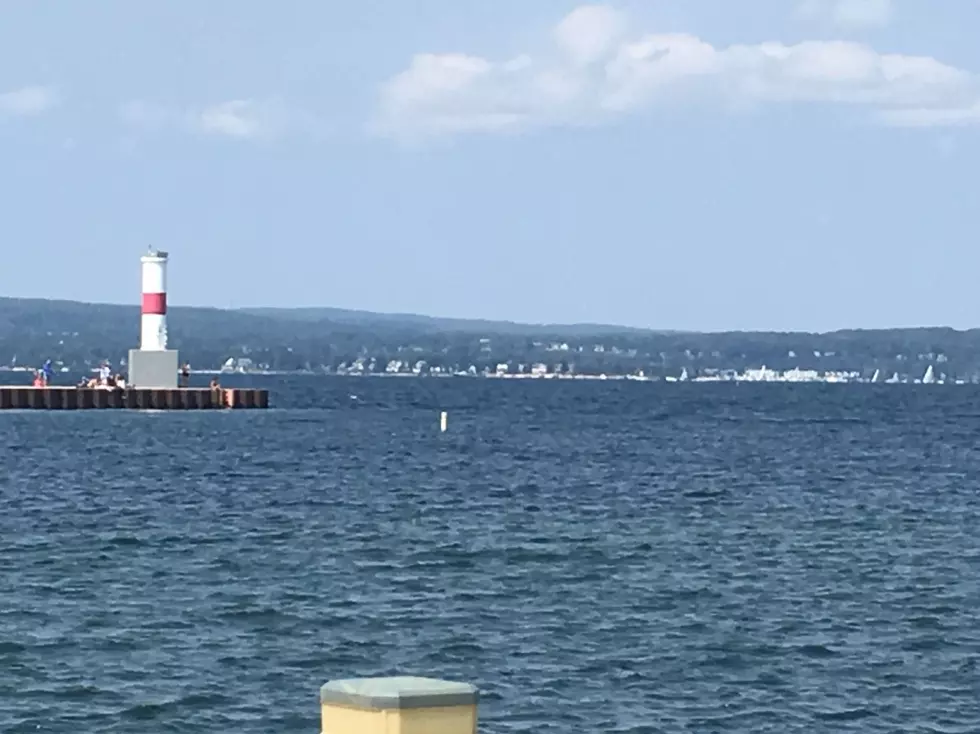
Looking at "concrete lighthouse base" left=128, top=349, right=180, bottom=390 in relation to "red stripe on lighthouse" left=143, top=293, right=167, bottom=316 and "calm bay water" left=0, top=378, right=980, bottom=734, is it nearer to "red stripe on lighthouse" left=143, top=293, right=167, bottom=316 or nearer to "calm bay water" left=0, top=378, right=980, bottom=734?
"red stripe on lighthouse" left=143, top=293, right=167, bottom=316

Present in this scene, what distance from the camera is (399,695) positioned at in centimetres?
748

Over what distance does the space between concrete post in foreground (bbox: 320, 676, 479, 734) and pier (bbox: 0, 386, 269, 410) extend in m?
83.3

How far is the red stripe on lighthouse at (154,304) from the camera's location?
271 ft

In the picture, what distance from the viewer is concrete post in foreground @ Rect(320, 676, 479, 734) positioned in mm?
7488

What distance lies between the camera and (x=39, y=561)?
113 ft

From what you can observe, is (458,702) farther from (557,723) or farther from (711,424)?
(711,424)

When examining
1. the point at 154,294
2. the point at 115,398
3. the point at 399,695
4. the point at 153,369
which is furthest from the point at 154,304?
the point at 399,695

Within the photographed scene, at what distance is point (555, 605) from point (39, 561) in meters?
9.60

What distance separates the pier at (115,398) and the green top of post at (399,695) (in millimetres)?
83296

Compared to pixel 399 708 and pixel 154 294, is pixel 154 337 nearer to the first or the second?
pixel 154 294

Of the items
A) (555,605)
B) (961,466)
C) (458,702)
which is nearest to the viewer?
(458,702)

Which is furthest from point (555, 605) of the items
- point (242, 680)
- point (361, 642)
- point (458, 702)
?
point (458, 702)

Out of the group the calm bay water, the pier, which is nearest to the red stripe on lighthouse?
the pier

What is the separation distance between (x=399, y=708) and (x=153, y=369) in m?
82.7
